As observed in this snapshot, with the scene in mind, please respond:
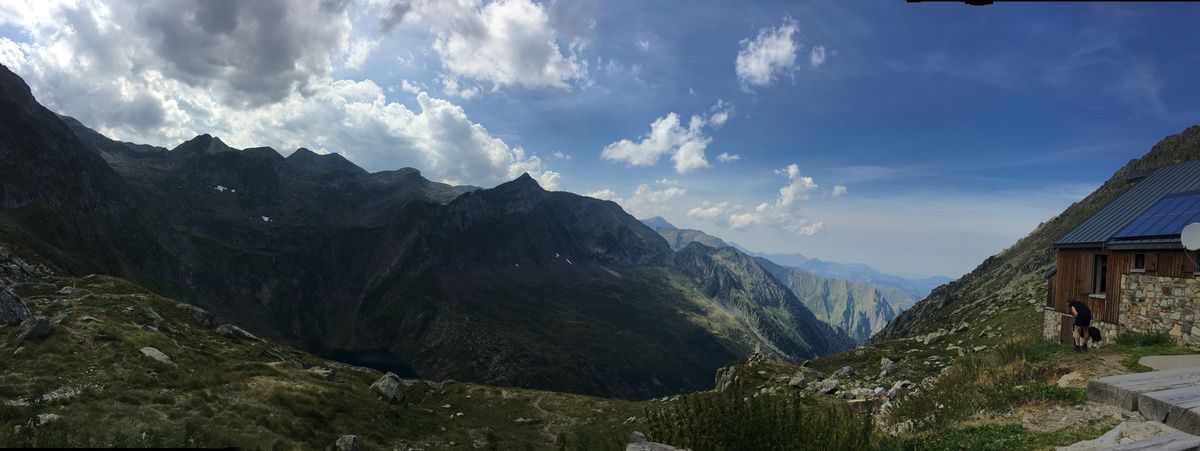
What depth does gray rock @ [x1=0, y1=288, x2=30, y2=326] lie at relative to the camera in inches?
1268

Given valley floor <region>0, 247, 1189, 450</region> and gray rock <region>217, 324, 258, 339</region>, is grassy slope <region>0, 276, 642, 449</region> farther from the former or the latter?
gray rock <region>217, 324, 258, 339</region>

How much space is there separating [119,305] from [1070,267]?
73.2 m

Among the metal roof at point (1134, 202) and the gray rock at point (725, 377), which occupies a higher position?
the metal roof at point (1134, 202)

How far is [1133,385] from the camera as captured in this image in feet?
40.1

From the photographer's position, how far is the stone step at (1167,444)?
7715 millimetres

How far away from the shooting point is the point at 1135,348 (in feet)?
70.0

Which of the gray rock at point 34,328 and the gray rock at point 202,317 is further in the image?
the gray rock at point 202,317

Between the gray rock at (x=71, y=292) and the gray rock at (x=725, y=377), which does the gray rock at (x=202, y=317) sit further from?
the gray rock at (x=725, y=377)

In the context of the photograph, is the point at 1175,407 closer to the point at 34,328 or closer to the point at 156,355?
the point at 156,355

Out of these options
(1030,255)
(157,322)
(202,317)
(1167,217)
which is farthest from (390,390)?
(1030,255)

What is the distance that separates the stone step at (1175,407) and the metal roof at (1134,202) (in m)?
22.6

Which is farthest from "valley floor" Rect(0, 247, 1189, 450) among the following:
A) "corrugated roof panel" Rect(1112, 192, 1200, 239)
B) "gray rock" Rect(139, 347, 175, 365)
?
"corrugated roof panel" Rect(1112, 192, 1200, 239)

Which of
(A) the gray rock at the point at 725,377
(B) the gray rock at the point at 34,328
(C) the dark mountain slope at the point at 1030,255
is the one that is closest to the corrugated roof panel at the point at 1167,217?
(A) the gray rock at the point at 725,377

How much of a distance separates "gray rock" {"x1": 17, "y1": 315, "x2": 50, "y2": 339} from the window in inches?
2377
